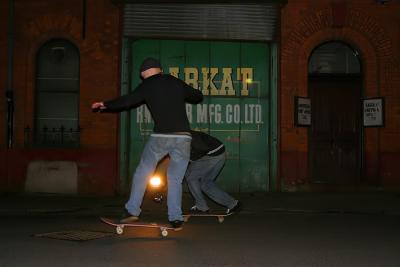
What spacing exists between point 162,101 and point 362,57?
7986 mm

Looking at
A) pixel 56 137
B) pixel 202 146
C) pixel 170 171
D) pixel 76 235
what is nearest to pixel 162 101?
pixel 170 171

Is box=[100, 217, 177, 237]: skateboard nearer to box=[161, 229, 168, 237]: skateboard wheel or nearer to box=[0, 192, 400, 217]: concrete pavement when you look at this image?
box=[161, 229, 168, 237]: skateboard wheel

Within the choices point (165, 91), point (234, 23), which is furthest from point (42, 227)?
point (234, 23)

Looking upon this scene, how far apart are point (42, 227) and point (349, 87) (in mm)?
8441

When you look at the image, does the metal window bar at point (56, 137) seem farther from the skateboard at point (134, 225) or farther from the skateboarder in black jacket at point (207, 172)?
the skateboard at point (134, 225)

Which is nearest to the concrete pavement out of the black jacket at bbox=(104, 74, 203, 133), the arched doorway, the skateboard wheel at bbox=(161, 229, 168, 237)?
the arched doorway

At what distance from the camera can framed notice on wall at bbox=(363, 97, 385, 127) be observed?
1385 cm

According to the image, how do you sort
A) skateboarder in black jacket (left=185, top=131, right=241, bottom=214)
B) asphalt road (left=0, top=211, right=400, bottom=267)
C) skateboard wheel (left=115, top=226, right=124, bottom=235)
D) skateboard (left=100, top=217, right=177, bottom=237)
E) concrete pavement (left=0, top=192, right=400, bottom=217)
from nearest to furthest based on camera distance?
asphalt road (left=0, top=211, right=400, bottom=267) → skateboard (left=100, top=217, right=177, bottom=237) → skateboard wheel (left=115, top=226, right=124, bottom=235) → skateboarder in black jacket (left=185, top=131, right=241, bottom=214) → concrete pavement (left=0, top=192, right=400, bottom=217)

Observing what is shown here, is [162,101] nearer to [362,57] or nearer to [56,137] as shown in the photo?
[56,137]

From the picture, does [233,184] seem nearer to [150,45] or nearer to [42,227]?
[150,45]

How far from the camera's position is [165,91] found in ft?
24.6

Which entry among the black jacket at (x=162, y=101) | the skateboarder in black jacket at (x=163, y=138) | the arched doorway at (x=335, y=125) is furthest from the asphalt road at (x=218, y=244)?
the arched doorway at (x=335, y=125)

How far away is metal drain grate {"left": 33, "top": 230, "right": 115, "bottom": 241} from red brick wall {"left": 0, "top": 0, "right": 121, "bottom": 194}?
6.07 metres

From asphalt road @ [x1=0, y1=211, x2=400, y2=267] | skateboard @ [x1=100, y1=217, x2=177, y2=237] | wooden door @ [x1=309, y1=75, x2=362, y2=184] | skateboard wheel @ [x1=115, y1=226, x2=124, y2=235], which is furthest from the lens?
wooden door @ [x1=309, y1=75, x2=362, y2=184]
